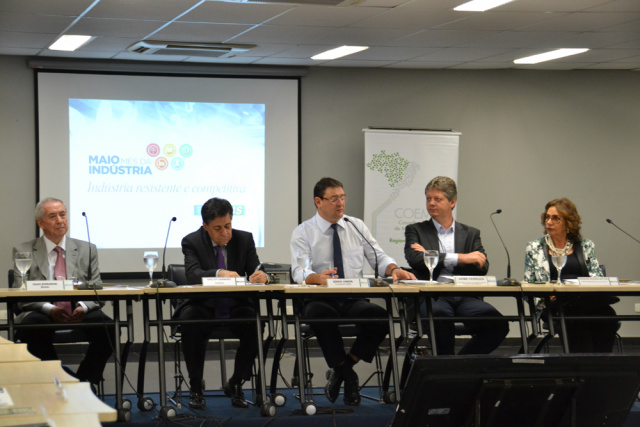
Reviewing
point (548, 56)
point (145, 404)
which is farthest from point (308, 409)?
point (548, 56)

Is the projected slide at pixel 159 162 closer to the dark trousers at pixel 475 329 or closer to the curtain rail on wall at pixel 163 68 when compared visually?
the curtain rail on wall at pixel 163 68

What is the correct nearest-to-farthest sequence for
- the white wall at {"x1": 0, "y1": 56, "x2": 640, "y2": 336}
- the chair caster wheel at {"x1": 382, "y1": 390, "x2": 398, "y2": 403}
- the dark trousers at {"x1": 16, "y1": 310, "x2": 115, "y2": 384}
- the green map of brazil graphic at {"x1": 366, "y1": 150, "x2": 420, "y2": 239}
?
the dark trousers at {"x1": 16, "y1": 310, "x2": 115, "y2": 384}, the chair caster wheel at {"x1": 382, "y1": 390, "x2": 398, "y2": 403}, the green map of brazil graphic at {"x1": 366, "y1": 150, "x2": 420, "y2": 239}, the white wall at {"x1": 0, "y1": 56, "x2": 640, "y2": 336}

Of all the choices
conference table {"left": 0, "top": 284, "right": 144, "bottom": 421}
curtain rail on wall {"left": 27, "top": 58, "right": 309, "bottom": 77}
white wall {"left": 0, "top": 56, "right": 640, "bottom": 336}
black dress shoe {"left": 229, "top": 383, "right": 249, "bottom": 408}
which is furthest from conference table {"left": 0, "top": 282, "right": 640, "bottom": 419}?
curtain rail on wall {"left": 27, "top": 58, "right": 309, "bottom": 77}

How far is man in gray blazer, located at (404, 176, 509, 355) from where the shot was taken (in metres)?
4.80

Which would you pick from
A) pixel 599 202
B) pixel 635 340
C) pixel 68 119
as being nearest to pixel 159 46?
pixel 68 119

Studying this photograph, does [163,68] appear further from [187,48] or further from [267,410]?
[267,410]

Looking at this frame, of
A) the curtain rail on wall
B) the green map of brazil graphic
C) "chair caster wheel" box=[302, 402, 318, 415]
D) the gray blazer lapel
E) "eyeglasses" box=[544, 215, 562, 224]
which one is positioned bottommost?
"chair caster wheel" box=[302, 402, 318, 415]

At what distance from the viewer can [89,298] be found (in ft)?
13.8

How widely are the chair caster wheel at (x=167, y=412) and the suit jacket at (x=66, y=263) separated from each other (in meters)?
0.75

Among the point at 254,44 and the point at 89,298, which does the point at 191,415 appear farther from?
the point at 254,44

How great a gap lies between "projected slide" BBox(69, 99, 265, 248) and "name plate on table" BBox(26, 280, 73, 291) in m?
3.26

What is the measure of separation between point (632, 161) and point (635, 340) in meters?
1.76

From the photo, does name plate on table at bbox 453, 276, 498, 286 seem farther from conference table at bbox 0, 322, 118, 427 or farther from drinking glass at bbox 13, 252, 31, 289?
conference table at bbox 0, 322, 118, 427

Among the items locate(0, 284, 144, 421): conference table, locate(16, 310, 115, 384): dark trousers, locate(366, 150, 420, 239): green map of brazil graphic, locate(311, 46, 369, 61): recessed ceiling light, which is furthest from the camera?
locate(366, 150, 420, 239): green map of brazil graphic
